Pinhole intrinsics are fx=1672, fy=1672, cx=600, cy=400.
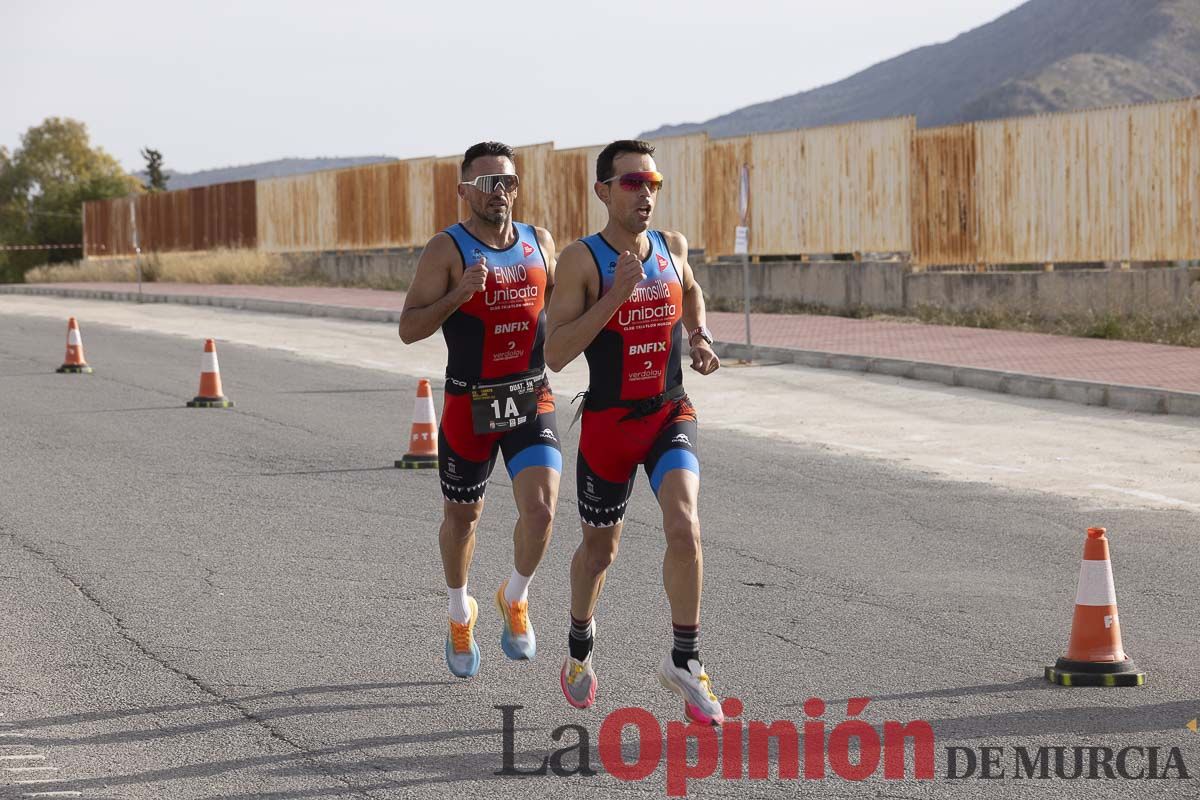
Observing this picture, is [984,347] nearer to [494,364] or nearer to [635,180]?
[494,364]

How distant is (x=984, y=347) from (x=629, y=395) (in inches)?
567

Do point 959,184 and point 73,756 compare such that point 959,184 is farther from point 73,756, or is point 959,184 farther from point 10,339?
point 73,756

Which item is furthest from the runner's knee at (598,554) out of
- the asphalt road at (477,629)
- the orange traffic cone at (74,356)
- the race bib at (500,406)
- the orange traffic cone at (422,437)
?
the orange traffic cone at (74,356)

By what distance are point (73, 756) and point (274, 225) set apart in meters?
39.7

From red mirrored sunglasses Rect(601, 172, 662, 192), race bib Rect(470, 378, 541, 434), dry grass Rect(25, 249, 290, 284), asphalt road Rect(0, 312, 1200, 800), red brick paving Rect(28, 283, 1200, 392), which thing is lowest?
asphalt road Rect(0, 312, 1200, 800)

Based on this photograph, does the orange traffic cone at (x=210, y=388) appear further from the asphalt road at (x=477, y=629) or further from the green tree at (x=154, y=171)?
the green tree at (x=154, y=171)

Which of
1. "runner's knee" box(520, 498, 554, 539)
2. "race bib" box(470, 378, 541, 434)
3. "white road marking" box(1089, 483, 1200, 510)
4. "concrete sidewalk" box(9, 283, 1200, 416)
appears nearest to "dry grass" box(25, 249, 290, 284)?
"concrete sidewalk" box(9, 283, 1200, 416)

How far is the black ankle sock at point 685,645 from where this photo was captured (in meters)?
5.83

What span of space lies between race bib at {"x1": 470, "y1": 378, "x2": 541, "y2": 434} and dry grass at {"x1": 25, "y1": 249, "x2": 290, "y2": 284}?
34.2 m

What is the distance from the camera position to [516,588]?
21.6 ft

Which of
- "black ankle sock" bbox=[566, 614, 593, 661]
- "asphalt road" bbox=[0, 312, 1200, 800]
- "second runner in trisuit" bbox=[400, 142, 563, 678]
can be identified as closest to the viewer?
"asphalt road" bbox=[0, 312, 1200, 800]

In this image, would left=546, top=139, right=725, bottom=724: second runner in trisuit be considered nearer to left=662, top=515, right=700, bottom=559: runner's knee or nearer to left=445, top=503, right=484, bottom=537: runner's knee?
left=662, top=515, right=700, bottom=559: runner's knee

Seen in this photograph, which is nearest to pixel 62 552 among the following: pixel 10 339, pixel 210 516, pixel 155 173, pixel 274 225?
pixel 210 516

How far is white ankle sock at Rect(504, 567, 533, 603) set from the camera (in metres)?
6.57
